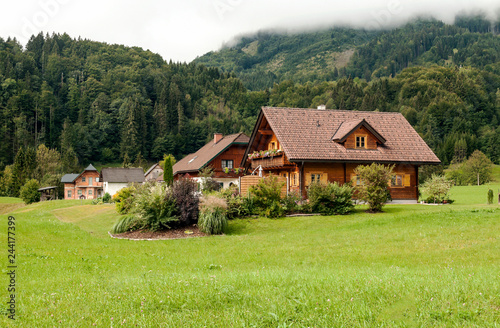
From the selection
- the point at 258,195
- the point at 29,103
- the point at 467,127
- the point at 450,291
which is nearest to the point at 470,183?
the point at 467,127

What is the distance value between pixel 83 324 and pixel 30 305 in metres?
1.65

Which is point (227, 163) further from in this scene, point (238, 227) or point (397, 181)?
point (238, 227)

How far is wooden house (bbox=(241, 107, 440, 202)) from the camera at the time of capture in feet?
113

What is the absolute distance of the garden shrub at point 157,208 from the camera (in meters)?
25.0

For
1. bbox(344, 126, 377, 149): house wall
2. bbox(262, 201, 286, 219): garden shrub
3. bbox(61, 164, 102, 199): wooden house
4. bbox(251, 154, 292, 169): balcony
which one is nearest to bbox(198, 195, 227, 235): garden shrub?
bbox(262, 201, 286, 219): garden shrub

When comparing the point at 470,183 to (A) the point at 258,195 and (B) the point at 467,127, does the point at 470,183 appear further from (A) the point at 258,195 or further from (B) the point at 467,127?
(A) the point at 258,195

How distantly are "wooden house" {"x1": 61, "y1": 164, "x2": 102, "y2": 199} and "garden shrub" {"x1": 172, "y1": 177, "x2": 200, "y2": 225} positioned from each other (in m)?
66.3

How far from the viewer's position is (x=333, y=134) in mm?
37000

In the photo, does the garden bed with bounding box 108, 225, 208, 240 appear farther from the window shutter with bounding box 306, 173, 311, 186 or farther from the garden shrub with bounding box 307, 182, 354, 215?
the window shutter with bounding box 306, 173, 311, 186

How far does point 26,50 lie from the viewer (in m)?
179

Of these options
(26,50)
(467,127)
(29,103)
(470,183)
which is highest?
(26,50)

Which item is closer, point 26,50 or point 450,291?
point 450,291

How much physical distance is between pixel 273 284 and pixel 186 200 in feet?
56.9

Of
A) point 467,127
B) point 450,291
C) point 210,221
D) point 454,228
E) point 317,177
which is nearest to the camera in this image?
point 450,291
